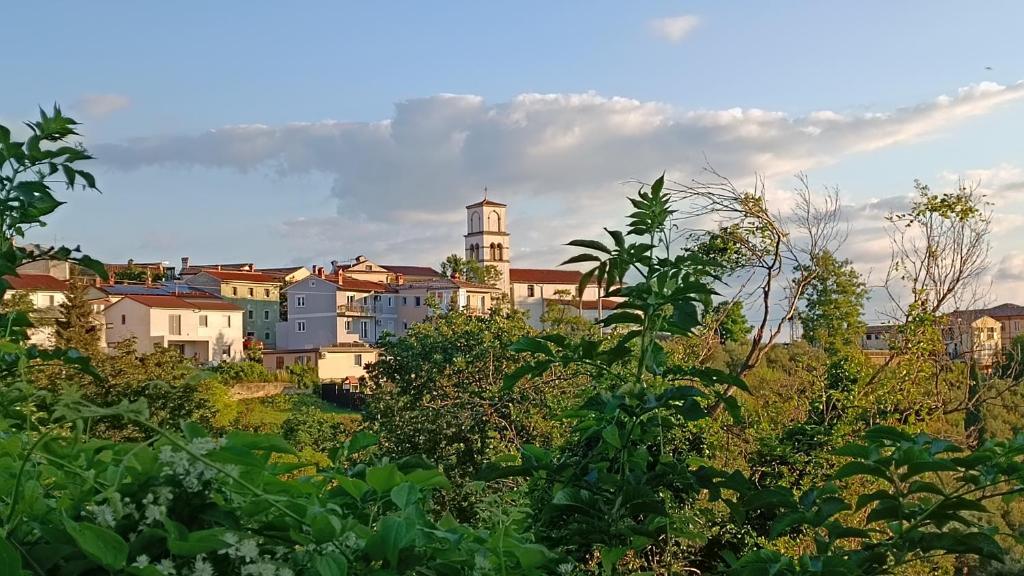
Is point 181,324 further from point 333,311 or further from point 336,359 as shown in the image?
point 333,311

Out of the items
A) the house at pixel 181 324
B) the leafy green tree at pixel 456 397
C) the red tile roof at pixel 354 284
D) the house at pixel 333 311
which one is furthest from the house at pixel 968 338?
the red tile roof at pixel 354 284

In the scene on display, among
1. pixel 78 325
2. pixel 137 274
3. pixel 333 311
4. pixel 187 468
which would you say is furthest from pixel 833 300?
pixel 137 274

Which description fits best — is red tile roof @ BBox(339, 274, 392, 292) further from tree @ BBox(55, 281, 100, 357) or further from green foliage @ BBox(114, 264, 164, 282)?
tree @ BBox(55, 281, 100, 357)

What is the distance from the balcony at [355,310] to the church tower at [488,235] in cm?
2404

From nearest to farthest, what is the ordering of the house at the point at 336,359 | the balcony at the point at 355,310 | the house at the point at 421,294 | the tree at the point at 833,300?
the tree at the point at 833,300
the house at the point at 336,359
the balcony at the point at 355,310
the house at the point at 421,294

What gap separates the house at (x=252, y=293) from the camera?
54.9 m

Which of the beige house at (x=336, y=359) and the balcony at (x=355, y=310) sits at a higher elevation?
the balcony at (x=355, y=310)

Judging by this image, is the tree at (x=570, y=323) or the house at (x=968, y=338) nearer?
the tree at (x=570, y=323)

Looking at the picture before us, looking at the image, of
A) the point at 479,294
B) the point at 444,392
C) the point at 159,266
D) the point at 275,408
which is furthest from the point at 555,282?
the point at 444,392

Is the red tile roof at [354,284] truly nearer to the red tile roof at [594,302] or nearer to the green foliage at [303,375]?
the green foliage at [303,375]

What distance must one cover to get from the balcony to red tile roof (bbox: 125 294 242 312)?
7039 mm

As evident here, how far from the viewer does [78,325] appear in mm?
23672

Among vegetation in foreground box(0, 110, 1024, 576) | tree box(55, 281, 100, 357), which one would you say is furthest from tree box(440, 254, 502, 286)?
vegetation in foreground box(0, 110, 1024, 576)

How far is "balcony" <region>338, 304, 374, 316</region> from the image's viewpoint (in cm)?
5362
